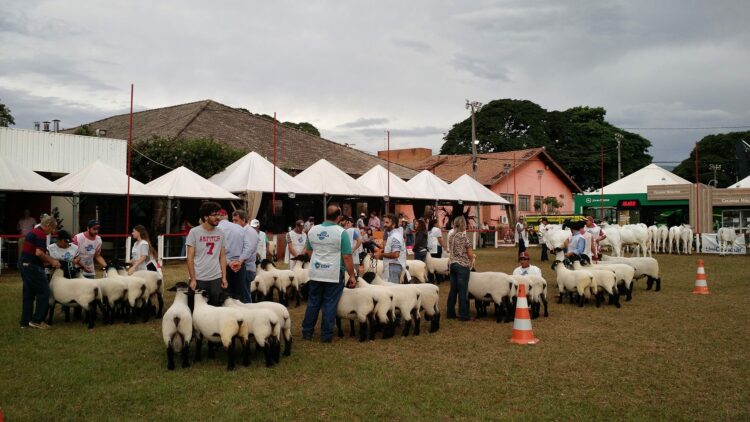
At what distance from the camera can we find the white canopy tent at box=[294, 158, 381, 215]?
76.4 feet

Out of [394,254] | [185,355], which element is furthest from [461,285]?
[185,355]

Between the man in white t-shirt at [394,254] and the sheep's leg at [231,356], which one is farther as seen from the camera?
the man in white t-shirt at [394,254]

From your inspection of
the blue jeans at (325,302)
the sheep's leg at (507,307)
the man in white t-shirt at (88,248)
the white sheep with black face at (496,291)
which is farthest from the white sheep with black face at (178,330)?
the sheep's leg at (507,307)

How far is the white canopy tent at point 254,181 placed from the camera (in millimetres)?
21172

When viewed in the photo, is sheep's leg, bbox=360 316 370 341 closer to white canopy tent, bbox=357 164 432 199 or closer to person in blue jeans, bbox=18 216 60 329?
person in blue jeans, bbox=18 216 60 329

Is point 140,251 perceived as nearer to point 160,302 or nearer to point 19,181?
point 160,302

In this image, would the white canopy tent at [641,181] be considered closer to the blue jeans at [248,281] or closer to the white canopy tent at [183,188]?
the white canopy tent at [183,188]

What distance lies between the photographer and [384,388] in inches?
233

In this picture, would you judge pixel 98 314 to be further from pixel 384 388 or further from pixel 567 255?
pixel 567 255

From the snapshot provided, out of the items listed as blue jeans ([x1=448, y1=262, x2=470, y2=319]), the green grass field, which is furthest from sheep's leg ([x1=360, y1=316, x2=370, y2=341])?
blue jeans ([x1=448, y1=262, x2=470, y2=319])

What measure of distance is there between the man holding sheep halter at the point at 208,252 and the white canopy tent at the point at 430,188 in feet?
66.8

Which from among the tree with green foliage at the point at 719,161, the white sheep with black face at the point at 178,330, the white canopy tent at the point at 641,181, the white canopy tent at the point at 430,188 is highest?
the tree with green foliage at the point at 719,161

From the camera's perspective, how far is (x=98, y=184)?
18422 mm

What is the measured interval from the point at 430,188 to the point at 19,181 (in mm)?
17398
